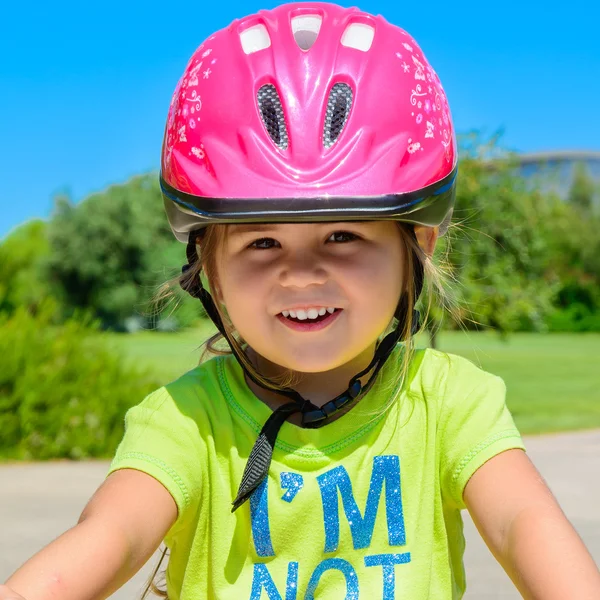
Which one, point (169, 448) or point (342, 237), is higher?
point (342, 237)

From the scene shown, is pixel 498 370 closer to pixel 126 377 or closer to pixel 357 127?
pixel 126 377

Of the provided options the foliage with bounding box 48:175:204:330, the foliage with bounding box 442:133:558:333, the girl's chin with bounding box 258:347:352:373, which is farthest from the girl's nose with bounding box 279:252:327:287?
the foliage with bounding box 48:175:204:330

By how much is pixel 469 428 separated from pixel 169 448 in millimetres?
690

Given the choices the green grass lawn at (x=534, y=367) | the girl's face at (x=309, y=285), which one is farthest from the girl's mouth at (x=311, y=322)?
the green grass lawn at (x=534, y=367)

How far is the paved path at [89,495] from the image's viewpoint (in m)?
4.32

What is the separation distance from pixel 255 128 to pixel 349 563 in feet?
3.46

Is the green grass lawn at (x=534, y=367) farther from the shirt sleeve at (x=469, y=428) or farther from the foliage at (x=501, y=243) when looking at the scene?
the foliage at (x=501, y=243)

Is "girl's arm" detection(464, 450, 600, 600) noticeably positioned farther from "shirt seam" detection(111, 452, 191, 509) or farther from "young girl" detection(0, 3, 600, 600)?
"shirt seam" detection(111, 452, 191, 509)

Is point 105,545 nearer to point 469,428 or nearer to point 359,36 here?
point 469,428

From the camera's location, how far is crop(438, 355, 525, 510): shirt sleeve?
2016 millimetres

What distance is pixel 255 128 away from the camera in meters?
2.15

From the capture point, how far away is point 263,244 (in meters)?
2.09

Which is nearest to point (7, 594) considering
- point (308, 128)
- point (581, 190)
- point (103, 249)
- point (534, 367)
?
point (308, 128)

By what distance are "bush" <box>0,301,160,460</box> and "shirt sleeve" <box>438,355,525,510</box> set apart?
5.86 metres
